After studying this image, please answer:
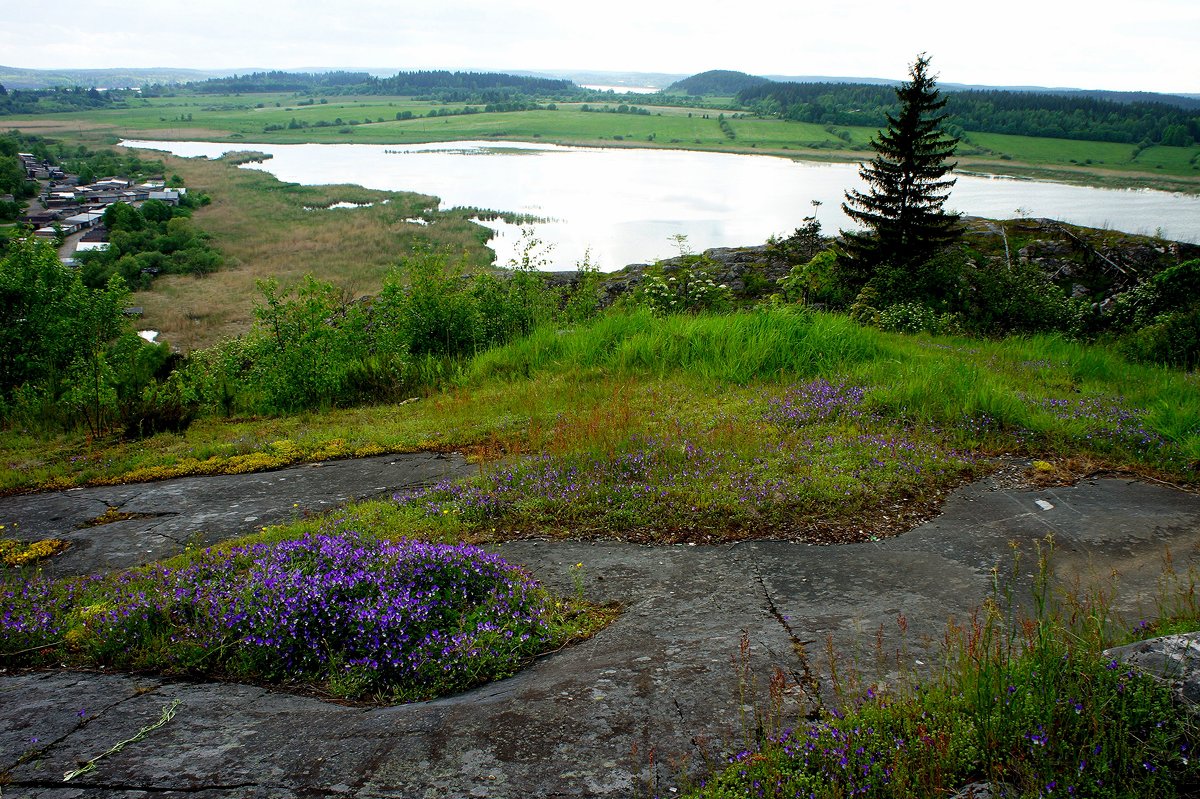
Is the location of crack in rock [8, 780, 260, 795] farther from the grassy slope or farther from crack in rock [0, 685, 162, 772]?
the grassy slope

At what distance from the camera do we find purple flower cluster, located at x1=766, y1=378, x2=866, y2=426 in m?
6.93

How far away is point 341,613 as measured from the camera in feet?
12.1

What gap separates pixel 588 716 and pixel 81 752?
2.09m

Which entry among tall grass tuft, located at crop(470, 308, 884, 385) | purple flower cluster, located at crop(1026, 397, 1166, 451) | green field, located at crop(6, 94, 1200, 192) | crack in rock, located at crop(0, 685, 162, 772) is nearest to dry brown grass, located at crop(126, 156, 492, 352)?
tall grass tuft, located at crop(470, 308, 884, 385)

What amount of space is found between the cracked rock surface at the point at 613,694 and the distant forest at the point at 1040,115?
201ft

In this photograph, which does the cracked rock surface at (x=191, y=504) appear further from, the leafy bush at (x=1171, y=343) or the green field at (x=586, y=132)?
the green field at (x=586, y=132)

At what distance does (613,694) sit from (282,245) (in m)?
50.9

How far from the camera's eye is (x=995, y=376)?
7.93m

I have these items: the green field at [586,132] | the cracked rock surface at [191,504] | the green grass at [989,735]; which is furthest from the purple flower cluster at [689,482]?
the green field at [586,132]

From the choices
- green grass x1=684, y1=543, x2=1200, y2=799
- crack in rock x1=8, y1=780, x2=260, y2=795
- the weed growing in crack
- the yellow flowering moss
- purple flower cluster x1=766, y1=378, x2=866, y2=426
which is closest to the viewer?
green grass x1=684, y1=543, x2=1200, y2=799

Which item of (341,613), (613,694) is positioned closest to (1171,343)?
(613,694)

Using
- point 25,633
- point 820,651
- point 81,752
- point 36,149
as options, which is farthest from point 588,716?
point 36,149

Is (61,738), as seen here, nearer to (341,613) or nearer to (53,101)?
(341,613)

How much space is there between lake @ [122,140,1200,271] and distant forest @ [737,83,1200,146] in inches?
575
